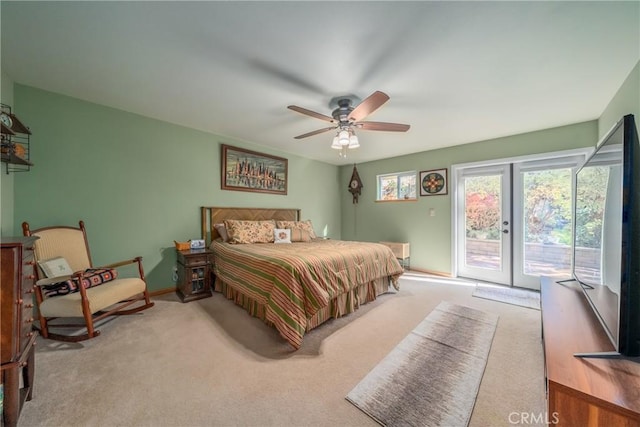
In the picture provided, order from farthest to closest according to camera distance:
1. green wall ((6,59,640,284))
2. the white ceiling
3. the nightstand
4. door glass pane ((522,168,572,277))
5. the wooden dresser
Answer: the nightstand
door glass pane ((522,168,572,277))
green wall ((6,59,640,284))
the white ceiling
the wooden dresser

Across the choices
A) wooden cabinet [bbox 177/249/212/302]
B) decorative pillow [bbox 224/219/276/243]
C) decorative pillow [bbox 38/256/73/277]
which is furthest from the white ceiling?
wooden cabinet [bbox 177/249/212/302]

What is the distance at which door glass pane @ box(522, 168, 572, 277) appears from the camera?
10.6 ft

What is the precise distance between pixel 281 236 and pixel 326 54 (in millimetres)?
2742

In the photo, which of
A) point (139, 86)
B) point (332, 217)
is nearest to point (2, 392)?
point (139, 86)

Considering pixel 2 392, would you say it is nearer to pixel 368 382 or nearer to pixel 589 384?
pixel 368 382

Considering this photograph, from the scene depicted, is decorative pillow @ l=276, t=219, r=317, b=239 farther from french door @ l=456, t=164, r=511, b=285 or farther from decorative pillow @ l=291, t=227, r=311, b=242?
french door @ l=456, t=164, r=511, b=285

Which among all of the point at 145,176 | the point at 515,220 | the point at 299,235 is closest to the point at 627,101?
the point at 515,220

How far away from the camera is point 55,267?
219 cm

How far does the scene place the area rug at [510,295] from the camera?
298 cm

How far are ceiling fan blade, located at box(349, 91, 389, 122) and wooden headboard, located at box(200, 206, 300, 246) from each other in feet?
8.51

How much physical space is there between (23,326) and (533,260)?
5.41 meters

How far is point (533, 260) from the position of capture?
3.50 metres

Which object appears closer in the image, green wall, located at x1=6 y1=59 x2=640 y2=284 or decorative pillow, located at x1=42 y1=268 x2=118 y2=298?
decorative pillow, located at x1=42 y1=268 x2=118 y2=298

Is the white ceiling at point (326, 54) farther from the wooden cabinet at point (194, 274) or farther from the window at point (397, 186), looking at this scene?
the window at point (397, 186)
